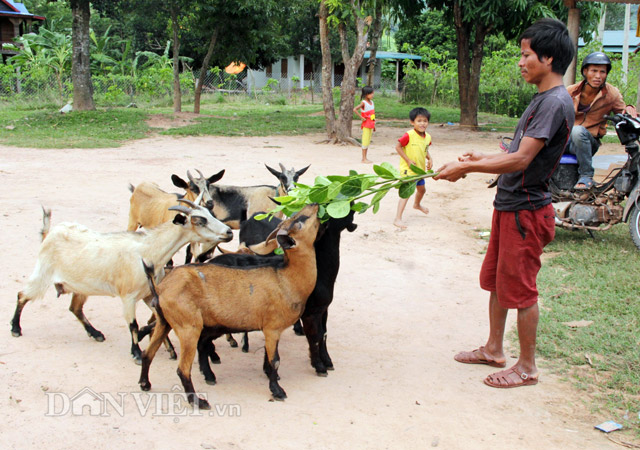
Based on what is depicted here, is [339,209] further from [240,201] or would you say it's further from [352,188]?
[240,201]

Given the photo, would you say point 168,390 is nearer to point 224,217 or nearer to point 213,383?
point 213,383

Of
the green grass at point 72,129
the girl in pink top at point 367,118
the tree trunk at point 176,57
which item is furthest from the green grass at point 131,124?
the girl in pink top at point 367,118

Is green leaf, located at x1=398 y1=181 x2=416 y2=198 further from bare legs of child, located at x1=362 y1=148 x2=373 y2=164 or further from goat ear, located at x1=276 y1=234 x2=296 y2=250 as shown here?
→ bare legs of child, located at x1=362 y1=148 x2=373 y2=164

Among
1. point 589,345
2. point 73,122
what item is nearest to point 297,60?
point 73,122

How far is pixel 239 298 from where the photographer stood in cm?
392

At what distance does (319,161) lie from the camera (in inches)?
520

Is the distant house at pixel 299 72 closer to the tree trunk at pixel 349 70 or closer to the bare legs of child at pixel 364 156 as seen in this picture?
the tree trunk at pixel 349 70

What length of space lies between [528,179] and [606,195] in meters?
4.06

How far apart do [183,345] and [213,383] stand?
509 mm

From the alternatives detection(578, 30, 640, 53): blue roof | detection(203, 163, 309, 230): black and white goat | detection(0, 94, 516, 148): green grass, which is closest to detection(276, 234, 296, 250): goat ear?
detection(203, 163, 309, 230): black and white goat

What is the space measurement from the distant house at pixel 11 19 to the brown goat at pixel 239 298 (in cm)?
3403

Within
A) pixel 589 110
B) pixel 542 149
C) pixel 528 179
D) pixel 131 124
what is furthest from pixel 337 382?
pixel 131 124

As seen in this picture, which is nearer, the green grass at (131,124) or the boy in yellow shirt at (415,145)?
the boy in yellow shirt at (415,145)

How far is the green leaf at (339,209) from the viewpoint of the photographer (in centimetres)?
386
